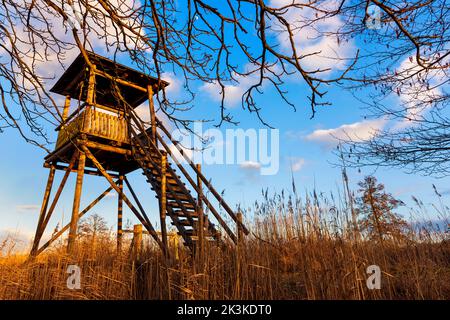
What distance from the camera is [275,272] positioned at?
12.0ft

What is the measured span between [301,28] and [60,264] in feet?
16.3

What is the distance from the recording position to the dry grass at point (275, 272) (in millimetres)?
3010

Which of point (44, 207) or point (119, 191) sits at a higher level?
point (119, 191)

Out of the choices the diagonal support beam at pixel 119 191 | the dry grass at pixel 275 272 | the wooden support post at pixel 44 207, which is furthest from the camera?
the wooden support post at pixel 44 207

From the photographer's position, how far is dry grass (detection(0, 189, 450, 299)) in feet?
9.87

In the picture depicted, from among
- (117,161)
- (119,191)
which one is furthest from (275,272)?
(117,161)

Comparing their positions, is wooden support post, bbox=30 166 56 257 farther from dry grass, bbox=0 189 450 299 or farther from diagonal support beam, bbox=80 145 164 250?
dry grass, bbox=0 189 450 299

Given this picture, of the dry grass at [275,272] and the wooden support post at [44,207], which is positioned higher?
the wooden support post at [44,207]

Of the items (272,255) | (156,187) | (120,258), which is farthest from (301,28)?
(156,187)

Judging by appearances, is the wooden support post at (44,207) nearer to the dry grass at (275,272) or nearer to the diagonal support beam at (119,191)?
the diagonal support beam at (119,191)

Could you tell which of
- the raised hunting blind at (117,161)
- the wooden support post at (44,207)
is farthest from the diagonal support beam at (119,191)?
the wooden support post at (44,207)

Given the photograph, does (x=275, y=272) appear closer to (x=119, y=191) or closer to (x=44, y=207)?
(x=119, y=191)
